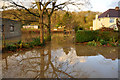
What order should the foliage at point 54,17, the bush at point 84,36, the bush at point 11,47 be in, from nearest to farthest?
the bush at point 11,47 < the foliage at point 54,17 < the bush at point 84,36

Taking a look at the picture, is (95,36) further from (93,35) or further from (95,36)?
(93,35)

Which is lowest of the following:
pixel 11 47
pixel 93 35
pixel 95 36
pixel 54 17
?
pixel 11 47

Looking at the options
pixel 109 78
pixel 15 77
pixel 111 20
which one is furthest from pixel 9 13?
pixel 111 20

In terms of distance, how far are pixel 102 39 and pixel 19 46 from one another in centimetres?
1090

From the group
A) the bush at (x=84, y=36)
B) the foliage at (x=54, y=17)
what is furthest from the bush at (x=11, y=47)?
the bush at (x=84, y=36)

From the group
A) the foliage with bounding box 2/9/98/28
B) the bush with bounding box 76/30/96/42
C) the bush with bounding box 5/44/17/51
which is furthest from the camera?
the bush with bounding box 76/30/96/42

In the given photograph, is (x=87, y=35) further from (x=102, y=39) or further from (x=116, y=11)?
(x=116, y=11)

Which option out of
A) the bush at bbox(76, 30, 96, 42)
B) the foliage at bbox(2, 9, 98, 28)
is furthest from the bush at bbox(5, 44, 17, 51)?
the bush at bbox(76, 30, 96, 42)

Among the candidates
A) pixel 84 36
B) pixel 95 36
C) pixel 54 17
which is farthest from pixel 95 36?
pixel 54 17

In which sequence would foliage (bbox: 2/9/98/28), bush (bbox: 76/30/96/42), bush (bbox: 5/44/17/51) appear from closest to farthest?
bush (bbox: 5/44/17/51) → foliage (bbox: 2/9/98/28) → bush (bbox: 76/30/96/42)

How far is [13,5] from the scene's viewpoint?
999 cm

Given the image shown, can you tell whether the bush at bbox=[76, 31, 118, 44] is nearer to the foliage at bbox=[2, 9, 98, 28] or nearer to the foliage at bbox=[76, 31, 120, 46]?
the foliage at bbox=[76, 31, 120, 46]

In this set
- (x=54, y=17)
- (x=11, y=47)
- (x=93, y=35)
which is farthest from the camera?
(x=54, y=17)

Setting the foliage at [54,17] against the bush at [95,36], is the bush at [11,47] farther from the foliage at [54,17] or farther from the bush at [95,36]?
the bush at [95,36]
